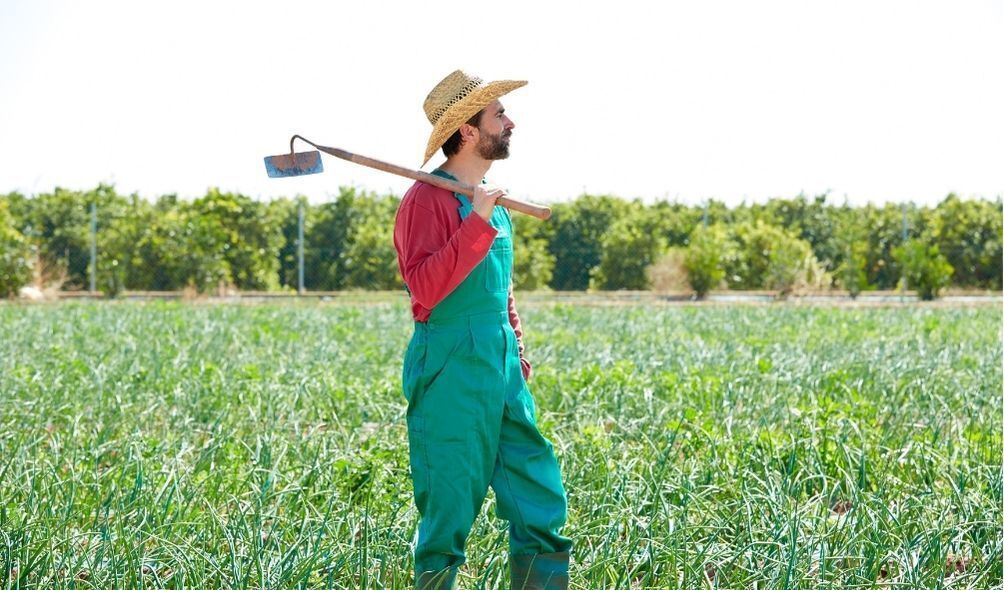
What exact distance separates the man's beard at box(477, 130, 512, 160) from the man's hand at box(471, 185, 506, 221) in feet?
0.60

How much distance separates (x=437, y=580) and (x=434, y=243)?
763 mm

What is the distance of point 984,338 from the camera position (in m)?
7.79

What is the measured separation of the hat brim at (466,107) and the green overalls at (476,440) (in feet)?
0.36

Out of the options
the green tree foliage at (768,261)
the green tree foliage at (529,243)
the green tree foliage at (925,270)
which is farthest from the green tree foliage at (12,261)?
the green tree foliage at (925,270)

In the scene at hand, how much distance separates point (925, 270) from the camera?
53.2ft

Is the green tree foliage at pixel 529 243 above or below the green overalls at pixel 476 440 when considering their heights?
above

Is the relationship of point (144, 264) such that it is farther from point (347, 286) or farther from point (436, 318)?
point (436, 318)

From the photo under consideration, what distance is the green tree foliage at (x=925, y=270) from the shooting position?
16172mm

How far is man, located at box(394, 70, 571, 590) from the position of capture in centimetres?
222

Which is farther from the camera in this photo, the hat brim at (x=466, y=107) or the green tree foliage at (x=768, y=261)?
the green tree foliage at (x=768, y=261)

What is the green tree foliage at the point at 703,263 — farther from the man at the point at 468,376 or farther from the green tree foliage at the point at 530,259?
the man at the point at 468,376

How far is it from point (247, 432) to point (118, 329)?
458 centimetres

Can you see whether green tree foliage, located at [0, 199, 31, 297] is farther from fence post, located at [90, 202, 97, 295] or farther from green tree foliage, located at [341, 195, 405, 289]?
green tree foliage, located at [341, 195, 405, 289]

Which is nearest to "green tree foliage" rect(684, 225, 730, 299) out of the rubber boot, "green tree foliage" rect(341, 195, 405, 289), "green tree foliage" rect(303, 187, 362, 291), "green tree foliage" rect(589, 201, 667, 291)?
"green tree foliage" rect(589, 201, 667, 291)
